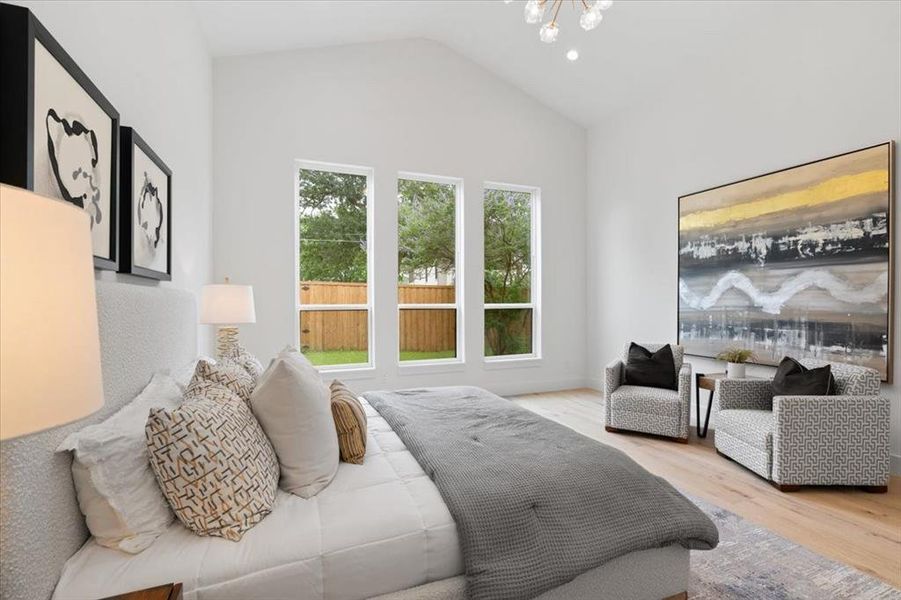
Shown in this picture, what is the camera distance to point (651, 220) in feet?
15.6

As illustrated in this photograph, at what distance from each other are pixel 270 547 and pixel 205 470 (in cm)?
28

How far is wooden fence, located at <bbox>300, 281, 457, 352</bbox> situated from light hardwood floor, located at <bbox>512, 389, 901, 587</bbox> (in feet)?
7.20

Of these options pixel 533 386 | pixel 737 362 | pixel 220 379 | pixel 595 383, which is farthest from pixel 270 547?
pixel 595 383

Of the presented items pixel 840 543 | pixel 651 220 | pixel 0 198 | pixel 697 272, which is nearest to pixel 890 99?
pixel 697 272

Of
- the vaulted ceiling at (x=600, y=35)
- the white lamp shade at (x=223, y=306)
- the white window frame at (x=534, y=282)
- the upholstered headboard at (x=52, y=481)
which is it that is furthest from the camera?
the white window frame at (x=534, y=282)

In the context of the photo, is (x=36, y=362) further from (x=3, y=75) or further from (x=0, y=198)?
(x=3, y=75)

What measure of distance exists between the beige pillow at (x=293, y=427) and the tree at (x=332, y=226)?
320 cm

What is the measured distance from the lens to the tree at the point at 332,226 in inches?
180

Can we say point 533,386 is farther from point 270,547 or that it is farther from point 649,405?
point 270,547

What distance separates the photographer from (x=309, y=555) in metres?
1.21

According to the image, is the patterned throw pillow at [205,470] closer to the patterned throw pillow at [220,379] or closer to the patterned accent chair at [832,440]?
the patterned throw pillow at [220,379]

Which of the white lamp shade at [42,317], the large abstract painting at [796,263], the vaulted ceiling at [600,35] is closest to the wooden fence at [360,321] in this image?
the vaulted ceiling at [600,35]

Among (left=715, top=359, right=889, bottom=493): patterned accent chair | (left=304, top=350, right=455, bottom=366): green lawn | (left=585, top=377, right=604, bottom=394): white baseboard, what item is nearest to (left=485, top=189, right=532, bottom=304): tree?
(left=585, top=377, right=604, bottom=394): white baseboard

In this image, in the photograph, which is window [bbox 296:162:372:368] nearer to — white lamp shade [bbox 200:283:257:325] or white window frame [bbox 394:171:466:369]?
white window frame [bbox 394:171:466:369]
